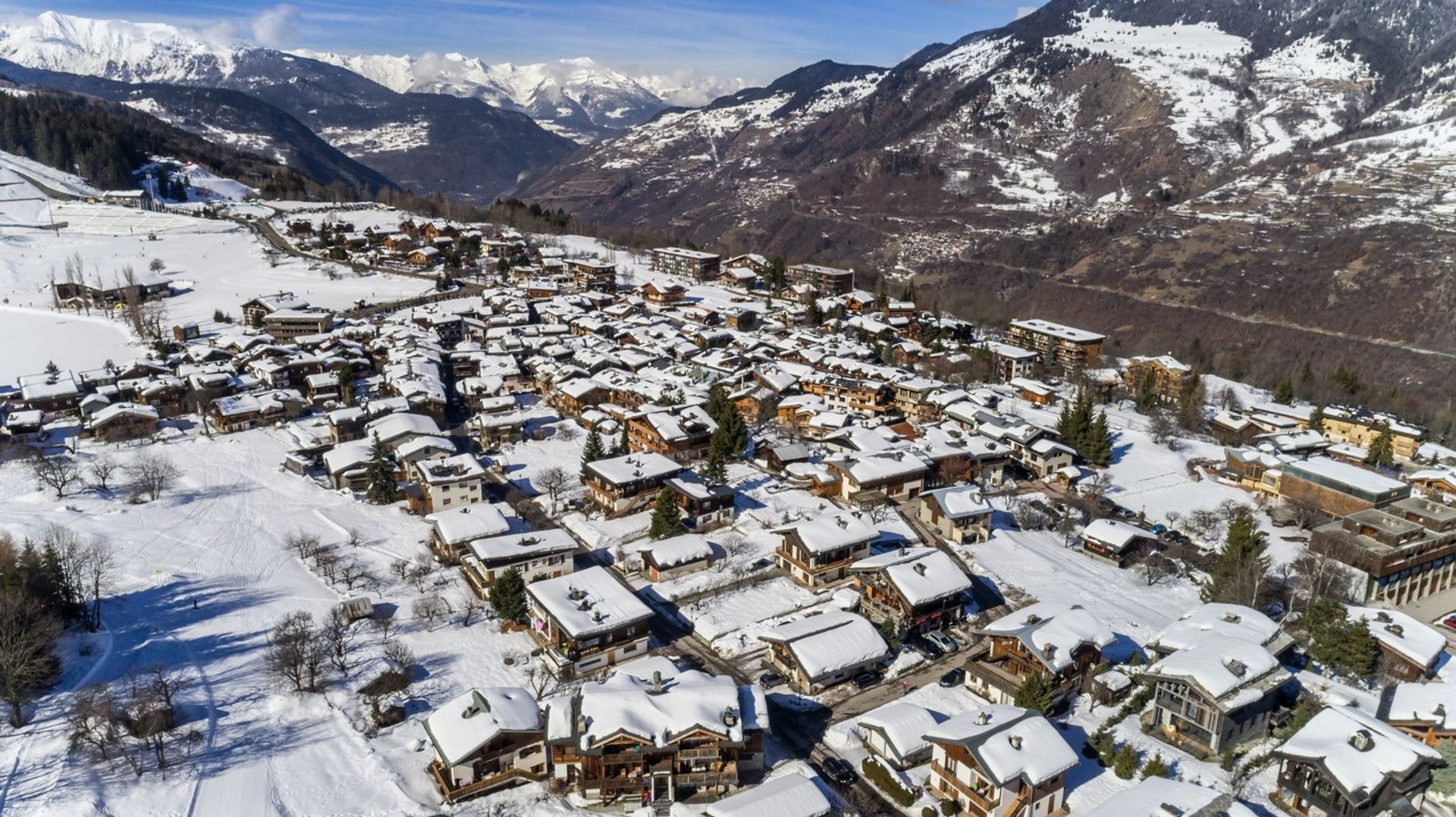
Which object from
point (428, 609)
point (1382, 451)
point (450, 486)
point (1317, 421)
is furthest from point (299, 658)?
point (1317, 421)

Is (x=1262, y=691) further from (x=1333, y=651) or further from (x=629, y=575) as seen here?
(x=629, y=575)

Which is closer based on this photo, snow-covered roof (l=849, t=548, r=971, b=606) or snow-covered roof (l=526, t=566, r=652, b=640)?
snow-covered roof (l=526, t=566, r=652, b=640)

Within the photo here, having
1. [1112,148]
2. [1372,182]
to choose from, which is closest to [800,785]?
[1372,182]

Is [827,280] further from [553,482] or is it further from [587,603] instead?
[587,603]

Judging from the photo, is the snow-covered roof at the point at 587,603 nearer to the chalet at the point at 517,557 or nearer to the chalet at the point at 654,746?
the chalet at the point at 517,557

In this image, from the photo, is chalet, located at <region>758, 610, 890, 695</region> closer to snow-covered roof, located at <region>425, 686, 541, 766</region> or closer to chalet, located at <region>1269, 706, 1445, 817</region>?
snow-covered roof, located at <region>425, 686, 541, 766</region>

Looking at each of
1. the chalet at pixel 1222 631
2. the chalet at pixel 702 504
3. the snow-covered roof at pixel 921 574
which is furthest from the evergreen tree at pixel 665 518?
the chalet at pixel 1222 631

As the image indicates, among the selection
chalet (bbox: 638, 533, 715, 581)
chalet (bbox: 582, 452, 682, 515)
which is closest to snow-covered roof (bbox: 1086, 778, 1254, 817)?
chalet (bbox: 638, 533, 715, 581)
